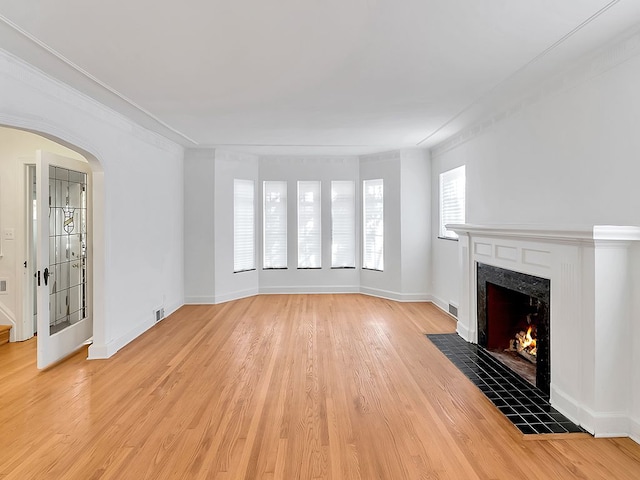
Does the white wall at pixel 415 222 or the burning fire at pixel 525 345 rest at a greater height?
the white wall at pixel 415 222

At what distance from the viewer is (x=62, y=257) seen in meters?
4.22

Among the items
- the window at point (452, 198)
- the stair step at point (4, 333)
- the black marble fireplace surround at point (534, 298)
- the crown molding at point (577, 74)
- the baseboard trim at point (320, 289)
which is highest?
the crown molding at point (577, 74)

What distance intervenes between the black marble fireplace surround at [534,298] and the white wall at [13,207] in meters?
5.40

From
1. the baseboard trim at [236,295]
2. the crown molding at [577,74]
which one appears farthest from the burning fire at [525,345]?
the baseboard trim at [236,295]

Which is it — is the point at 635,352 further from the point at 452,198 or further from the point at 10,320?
the point at 10,320

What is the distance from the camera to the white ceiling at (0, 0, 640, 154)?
2312mm

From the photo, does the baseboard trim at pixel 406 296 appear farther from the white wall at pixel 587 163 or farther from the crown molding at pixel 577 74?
the crown molding at pixel 577 74

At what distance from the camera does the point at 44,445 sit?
8.26 ft

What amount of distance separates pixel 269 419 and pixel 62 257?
10.3 feet

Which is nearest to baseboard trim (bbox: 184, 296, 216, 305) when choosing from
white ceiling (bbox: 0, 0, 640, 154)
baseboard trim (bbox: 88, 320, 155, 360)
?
baseboard trim (bbox: 88, 320, 155, 360)

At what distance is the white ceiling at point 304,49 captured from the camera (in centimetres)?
231

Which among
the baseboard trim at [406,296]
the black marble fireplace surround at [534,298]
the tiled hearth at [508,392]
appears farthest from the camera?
the baseboard trim at [406,296]

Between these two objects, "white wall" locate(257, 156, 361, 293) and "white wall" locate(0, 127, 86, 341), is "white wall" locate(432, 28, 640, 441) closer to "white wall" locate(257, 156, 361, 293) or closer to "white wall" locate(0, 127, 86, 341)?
"white wall" locate(257, 156, 361, 293)

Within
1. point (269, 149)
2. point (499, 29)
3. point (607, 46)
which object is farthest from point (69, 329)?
point (607, 46)
